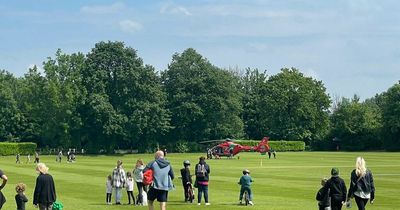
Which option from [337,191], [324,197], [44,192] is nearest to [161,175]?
[44,192]

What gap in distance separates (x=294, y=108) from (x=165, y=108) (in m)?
30.8

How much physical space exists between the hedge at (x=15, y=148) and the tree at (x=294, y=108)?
51.0 metres

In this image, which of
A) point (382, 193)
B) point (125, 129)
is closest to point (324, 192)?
point (382, 193)

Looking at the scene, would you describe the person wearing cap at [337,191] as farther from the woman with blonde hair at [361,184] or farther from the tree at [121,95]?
the tree at [121,95]

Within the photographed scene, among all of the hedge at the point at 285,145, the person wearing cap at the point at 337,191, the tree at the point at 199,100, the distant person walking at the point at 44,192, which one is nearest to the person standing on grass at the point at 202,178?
the person wearing cap at the point at 337,191

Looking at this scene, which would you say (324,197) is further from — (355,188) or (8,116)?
(8,116)

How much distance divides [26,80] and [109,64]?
2803cm

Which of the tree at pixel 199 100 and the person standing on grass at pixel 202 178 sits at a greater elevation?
the tree at pixel 199 100

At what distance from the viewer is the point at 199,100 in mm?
126812

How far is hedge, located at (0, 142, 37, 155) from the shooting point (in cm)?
11081

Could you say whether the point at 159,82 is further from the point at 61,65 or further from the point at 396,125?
the point at 396,125

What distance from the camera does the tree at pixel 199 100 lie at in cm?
12644

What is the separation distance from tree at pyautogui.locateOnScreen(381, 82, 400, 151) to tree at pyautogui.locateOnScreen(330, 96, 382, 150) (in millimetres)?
2481

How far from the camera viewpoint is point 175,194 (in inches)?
1341
